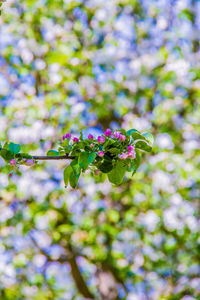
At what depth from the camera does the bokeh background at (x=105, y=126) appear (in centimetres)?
359

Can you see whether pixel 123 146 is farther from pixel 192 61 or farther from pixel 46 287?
pixel 46 287

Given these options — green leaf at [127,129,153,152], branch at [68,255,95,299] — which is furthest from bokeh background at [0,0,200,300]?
green leaf at [127,129,153,152]

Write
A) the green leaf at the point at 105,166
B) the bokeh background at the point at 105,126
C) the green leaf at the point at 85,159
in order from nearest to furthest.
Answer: the green leaf at the point at 85,159
the green leaf at the point at 105,166
the bokeh background at the point at 105,126

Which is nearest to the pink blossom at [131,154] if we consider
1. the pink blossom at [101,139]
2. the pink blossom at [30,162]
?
the pink blossom at [101,139]

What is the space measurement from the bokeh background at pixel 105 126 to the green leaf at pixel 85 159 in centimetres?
234

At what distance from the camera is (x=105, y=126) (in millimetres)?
3980

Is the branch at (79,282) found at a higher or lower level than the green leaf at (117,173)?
higher

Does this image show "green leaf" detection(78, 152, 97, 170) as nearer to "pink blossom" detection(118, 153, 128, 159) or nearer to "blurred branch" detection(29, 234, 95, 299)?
"pink blossom" detection(118, 153, 128, 159)

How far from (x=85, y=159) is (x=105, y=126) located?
9.28 feet

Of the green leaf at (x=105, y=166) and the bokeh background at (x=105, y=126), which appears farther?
the bokeh background at (x=105, y=126)

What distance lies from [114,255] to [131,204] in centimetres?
62

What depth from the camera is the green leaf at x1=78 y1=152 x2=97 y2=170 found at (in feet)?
3.77

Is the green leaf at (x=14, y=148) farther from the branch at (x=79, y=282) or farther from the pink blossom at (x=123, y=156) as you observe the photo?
the branch at (x=79, y=282)

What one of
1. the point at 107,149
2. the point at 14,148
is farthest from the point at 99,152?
the point at 14,148
